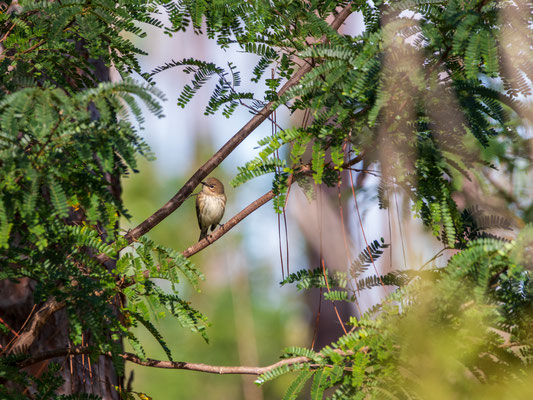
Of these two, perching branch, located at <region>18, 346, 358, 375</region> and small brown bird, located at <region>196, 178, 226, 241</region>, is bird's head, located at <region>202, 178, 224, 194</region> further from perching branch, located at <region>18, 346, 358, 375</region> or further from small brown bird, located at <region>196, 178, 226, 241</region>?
perching branch, located at <region>18, 346, 358, 375</region>

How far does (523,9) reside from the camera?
7.70 ft

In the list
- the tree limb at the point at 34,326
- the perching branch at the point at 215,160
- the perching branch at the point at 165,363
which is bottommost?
the perching branch at the point at 165,363

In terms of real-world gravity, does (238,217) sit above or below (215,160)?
below

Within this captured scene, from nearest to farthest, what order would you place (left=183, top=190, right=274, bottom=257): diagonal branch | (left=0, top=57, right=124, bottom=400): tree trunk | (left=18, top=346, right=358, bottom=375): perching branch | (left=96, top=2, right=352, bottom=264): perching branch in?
(left=18, top=346, right=358, bottom=375): perching branch → (left=183, top=190, right=274, bottom=257): diagonal branch → (left=96, top=2, right=352, bottom=264): perching branch → (left=0, top=57, right=124, bottom=400): tree trunk

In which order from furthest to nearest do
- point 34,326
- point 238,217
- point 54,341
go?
point 54,341 < point 238,217 < point 34,326

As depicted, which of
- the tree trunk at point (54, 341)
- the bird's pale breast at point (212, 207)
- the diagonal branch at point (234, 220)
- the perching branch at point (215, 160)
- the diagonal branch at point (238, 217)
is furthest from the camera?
the bird's pale breast at point (212, 207)

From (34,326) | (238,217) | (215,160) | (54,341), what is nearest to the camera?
(34,326)

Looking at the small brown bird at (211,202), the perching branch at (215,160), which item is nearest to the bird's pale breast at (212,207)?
the small brown bird at (211,202)

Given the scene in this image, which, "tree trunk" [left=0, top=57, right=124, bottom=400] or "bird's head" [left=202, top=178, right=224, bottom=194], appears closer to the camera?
"tree trunk" [left=0, top=57, right=124, bottom=400]

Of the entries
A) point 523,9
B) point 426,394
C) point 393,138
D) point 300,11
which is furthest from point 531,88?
point 426,394

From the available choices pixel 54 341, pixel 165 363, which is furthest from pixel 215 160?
pixel 54 341

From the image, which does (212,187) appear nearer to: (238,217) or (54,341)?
(54,341)

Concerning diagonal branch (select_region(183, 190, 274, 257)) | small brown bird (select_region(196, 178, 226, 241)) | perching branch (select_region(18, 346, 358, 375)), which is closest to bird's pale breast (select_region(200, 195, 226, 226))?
small brown bird (select_region(196, 178, 226, 241))

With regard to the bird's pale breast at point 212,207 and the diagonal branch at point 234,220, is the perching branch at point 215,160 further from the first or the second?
the bird's pale breast at point 212,207
